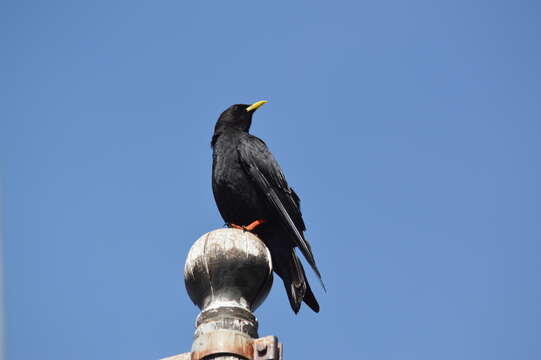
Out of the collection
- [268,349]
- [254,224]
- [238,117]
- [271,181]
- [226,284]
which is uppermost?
[238,117]

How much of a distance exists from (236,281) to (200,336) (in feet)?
1.32

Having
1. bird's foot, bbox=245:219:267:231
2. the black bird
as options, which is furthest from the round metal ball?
bird's foot, bbox=245:219:267:231

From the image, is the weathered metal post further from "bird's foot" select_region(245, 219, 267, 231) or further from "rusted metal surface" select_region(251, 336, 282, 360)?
"bird's foot" select_region(245, 219, 267, 231)

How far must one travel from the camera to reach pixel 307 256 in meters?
5.95

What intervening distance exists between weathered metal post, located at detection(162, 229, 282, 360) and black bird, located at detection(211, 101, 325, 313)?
189 cm

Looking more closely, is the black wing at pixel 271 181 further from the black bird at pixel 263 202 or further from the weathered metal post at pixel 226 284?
the weathered metal post at pixel 226 284

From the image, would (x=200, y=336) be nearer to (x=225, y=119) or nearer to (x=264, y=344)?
(x=264, y=344)

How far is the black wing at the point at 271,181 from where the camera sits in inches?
267

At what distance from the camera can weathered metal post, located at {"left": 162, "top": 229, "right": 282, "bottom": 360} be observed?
149 inches

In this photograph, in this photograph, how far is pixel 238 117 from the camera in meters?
8.59

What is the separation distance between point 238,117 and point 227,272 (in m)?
4.65

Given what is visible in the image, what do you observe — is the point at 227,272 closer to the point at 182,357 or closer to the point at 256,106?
the point at 182,357

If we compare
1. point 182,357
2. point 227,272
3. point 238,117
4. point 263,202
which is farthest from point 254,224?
point 182,357

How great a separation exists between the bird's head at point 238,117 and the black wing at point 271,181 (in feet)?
2.93
